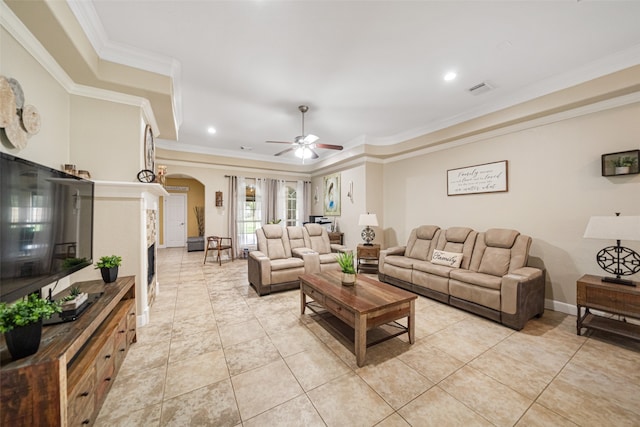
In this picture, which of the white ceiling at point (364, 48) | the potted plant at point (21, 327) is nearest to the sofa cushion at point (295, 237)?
the white ceiling at point (364, 48)

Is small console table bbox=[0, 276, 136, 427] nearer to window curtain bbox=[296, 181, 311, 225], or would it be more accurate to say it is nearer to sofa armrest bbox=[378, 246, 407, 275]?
sofa armrest bbox=[378, 246, 407, 275]

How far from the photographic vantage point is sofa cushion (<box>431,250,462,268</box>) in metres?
3.45

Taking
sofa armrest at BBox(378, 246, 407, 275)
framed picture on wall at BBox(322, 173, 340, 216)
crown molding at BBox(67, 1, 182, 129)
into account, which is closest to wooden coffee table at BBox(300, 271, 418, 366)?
sofa armrest at BBox(378, 246, 407, 275)

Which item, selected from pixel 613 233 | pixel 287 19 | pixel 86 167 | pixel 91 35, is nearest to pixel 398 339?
pixel 613 233

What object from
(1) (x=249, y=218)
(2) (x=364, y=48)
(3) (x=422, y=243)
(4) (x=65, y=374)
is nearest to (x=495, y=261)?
(3) (x=422, y=243)

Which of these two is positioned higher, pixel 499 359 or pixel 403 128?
pixel 403 128

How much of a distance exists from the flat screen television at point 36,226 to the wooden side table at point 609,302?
175 inches

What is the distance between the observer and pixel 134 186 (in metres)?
2.58

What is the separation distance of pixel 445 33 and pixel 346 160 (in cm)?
364

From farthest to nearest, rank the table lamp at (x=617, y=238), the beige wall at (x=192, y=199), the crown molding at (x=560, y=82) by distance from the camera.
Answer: the beige wall at (x=192, y=199), the crown molding at (x=560, y=82), the table lamp at (x=617, y=238)

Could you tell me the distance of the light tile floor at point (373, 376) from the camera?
1.50m

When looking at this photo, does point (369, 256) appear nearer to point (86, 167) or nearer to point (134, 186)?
point (134, 186)

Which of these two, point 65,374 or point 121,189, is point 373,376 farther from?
point 121,189

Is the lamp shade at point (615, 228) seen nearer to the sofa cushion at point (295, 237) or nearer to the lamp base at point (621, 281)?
the lamp base at point (621, 281)
